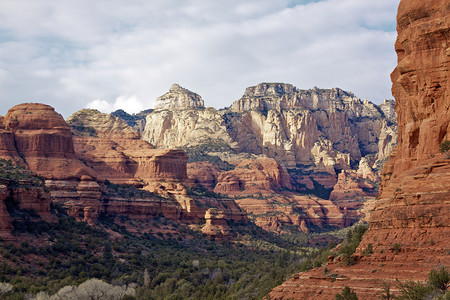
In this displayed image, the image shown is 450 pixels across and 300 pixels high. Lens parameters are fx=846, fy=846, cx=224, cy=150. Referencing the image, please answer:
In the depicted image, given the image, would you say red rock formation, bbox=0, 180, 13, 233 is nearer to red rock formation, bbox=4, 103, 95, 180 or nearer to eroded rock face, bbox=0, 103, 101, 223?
eroded rock face, bbox=0, 103, 101, 223

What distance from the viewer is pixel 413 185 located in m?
54.9

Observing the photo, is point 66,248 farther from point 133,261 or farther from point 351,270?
point 351,270

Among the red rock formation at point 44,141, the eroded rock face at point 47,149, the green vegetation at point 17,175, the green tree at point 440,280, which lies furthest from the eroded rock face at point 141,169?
the green tree at point 440,280

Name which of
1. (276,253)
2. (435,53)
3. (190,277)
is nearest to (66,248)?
(190,277)

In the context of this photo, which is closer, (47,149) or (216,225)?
(47,149)

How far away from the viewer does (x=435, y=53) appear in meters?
60.4

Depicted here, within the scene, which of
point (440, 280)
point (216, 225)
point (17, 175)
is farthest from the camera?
point (216, 225)

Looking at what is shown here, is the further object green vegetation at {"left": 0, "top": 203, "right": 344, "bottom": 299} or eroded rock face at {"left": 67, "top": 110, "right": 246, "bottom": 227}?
eroded rock face at {"left": 67, "top": 110, "right": 246, "bottom": 227}

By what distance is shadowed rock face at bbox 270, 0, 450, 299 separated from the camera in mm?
52256

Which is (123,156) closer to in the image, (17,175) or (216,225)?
(216,225)

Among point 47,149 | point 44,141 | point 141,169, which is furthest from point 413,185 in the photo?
point 141,169

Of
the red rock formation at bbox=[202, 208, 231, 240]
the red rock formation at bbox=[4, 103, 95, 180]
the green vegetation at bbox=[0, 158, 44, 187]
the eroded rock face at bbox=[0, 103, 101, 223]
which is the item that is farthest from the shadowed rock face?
the red rock formation at bbox=[202, 208, 231, 240]

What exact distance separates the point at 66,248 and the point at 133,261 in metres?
13.5

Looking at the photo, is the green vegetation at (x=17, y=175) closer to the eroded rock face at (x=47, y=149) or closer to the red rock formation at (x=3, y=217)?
the red rock formation at (x=3, y=217)
